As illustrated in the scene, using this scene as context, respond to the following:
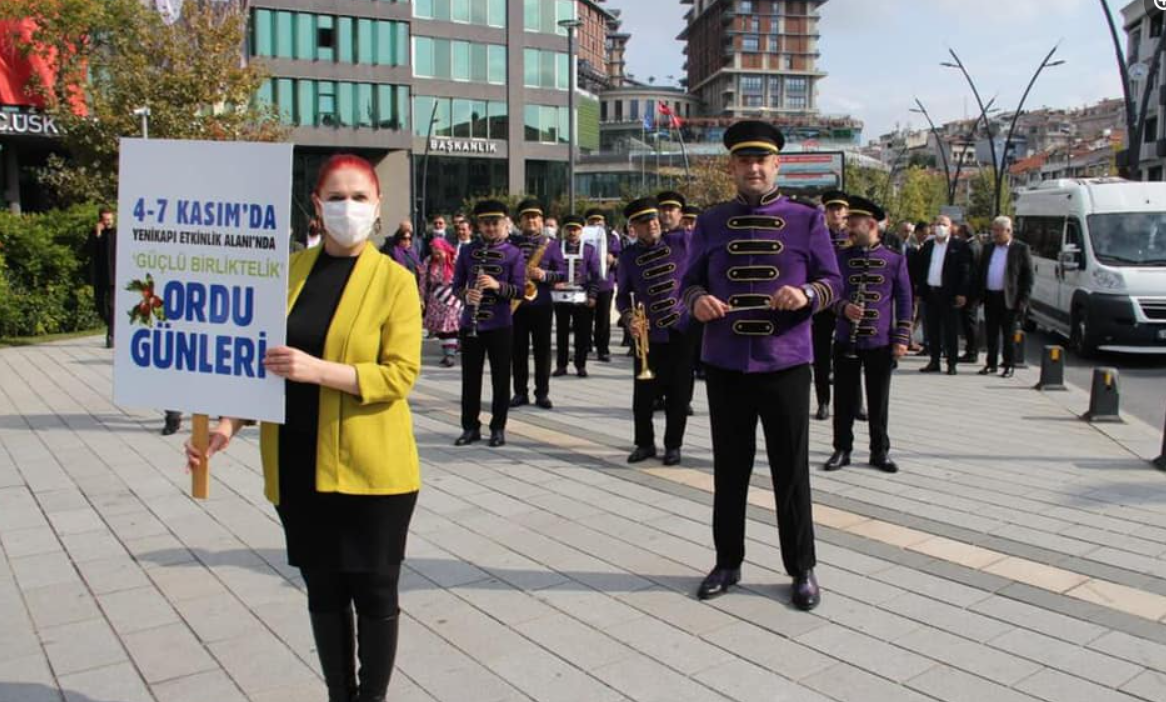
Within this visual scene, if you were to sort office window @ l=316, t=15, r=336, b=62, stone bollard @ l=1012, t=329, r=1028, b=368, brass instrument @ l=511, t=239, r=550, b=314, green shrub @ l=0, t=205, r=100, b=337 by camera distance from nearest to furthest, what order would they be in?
brass instrument @ l=511, t=239, r=550, b=314 < stone bollard @ l=1012, t=329, r=1028, b=368 < green shrub @ l=0, t=205, r=100, b=337 < office window @ l=316, t=15, r=336, b=62

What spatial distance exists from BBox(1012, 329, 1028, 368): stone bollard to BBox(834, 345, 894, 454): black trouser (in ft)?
21.5

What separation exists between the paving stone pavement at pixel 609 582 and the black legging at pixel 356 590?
0.64 meters

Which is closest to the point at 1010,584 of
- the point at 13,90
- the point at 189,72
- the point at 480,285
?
the point at 480,285

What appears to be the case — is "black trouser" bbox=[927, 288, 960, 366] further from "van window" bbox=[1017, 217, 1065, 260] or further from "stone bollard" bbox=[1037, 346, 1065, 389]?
"van window" bbox=[1017, 217, 1065, 260]

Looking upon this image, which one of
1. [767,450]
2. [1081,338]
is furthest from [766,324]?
[1081,338]

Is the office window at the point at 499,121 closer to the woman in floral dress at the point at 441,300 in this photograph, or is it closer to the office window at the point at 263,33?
the office window at the point at 263,33

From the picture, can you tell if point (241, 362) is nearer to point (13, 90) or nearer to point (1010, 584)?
point (1010, 584)

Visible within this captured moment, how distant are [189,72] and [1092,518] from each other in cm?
2125

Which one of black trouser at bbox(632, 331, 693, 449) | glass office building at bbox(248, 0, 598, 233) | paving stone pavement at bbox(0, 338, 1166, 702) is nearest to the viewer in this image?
paving stone pavement at bbox(0, 338, 1166, 702)

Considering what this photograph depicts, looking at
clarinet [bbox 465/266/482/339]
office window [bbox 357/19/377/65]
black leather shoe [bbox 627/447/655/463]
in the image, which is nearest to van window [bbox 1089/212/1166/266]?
black leather shoe [bbox 627/447/655/463]

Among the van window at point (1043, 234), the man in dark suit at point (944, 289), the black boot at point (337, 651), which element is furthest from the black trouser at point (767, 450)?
the van window at point (1043, 234)

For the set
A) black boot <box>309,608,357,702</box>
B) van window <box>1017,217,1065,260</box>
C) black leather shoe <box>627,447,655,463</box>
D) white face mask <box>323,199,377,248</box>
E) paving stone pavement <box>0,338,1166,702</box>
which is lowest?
paving stone pavement <box>0,338,1166,702</box>

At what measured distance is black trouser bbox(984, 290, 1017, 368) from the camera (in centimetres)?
1328

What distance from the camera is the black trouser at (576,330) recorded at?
13086mm
